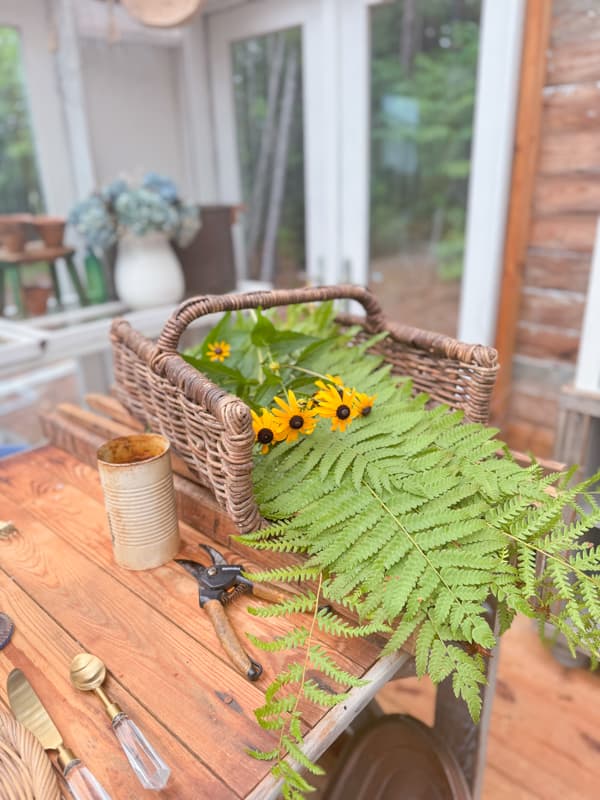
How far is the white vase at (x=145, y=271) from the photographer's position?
190cm

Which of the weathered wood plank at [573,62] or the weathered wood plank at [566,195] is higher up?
the weathered wood plank at [573,62]

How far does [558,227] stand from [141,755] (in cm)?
188

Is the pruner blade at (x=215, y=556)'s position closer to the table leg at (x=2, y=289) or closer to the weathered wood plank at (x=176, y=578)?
the weathered wood plank at (x=176, y=578)

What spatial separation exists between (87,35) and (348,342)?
6.41 feet

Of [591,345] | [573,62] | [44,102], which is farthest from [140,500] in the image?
[44,102]

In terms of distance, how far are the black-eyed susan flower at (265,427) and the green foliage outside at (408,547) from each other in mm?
23

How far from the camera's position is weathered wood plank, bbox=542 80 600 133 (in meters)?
1.70

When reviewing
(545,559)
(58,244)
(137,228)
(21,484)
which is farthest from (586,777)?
(58,244)

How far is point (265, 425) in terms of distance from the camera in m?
0.70

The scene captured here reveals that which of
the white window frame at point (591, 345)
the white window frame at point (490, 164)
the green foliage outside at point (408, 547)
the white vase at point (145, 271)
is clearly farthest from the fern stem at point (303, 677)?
the white window frame at point (490, 164)

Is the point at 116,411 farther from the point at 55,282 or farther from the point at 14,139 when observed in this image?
the point at 14,139

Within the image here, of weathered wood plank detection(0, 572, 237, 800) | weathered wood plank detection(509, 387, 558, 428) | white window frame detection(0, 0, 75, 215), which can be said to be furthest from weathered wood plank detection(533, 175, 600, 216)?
weathered wood plank detection(0, 572, 237, 800)

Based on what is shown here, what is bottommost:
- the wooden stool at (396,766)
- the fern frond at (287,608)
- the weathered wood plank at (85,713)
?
the wooden stool at (396,766)

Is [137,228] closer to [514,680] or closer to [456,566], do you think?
[456,566]
